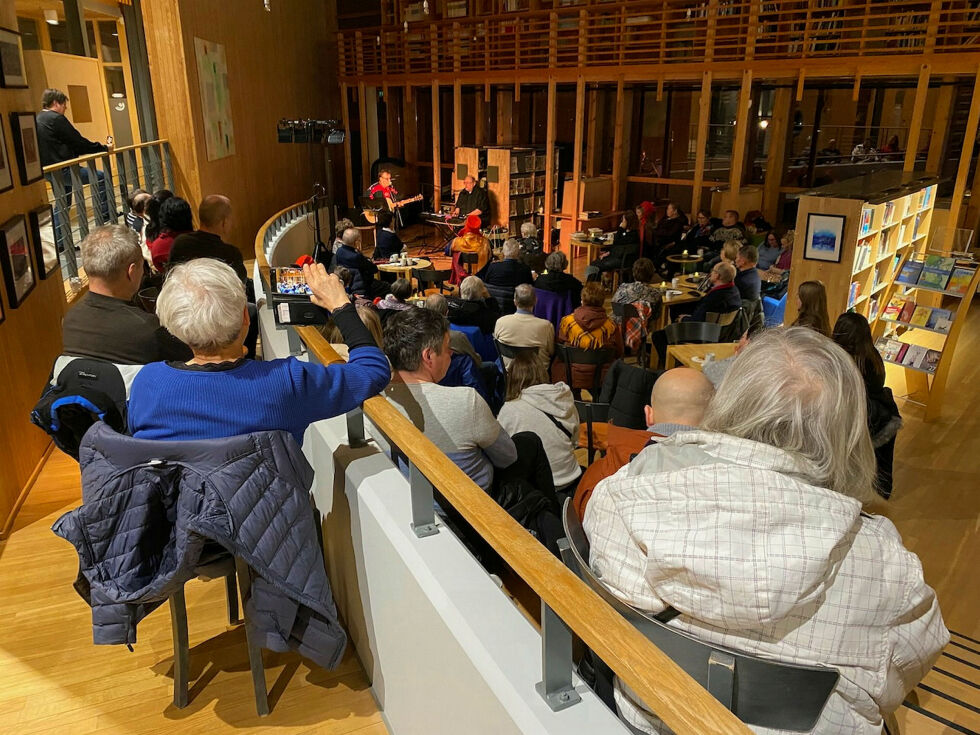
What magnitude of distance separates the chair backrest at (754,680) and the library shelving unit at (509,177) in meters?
12.3

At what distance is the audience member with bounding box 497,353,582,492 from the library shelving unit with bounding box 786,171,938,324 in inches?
169

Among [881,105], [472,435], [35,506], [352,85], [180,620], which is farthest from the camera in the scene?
[352,85]

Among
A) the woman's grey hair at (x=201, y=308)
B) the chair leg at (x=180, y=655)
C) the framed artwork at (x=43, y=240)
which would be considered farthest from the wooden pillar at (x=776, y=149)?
the chair leg at (x=180, y=655)

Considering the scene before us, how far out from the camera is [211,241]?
416 centimetres

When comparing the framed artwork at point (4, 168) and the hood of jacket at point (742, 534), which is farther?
the framed artwork at point (4, 168)

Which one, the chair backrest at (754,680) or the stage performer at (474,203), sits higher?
the chair backrest at (754,680)

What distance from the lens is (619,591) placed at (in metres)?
1.50

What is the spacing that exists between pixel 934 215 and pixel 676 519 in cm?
906

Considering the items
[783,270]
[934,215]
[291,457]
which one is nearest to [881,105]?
[934,215]

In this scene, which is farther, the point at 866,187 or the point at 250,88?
the point at 250,88

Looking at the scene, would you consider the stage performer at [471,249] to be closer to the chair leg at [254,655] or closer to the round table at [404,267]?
the round table at [404,267]

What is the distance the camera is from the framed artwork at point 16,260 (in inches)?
151

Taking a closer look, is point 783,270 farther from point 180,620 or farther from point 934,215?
point 180,620

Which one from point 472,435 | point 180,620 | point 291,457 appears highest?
point 291,457
